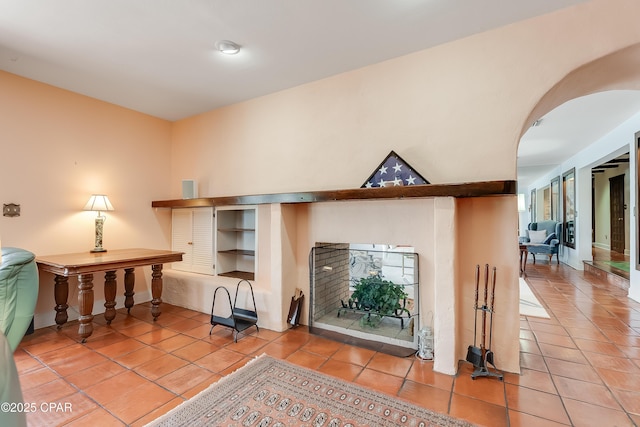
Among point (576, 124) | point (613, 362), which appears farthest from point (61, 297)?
point (576, 124)

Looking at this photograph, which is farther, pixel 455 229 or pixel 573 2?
pixel 455 229

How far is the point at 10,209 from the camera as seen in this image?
2.93 meters

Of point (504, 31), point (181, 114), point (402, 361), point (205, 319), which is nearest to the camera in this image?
point (504, 31)

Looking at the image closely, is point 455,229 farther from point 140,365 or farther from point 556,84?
point 140,365

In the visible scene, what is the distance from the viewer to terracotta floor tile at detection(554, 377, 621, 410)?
6.08ft

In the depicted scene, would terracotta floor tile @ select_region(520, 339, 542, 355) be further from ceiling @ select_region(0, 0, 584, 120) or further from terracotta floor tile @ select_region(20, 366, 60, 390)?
terracotta floor tile @ select_region(20, 366, 60, 390)

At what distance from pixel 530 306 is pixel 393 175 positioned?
2.91m

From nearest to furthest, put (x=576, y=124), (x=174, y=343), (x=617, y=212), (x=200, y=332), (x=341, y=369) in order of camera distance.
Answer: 1. (x=341, y=369)
2. (x=174, y=343)
3. (x=200, y=332)
4. (x=576, y=124)
5. (x=617, y=212)

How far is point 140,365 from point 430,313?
2439 millimetres

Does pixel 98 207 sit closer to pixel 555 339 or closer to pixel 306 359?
pixel 306 359

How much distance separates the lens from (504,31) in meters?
2.23

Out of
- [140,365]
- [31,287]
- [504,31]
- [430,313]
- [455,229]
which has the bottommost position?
[140,365]

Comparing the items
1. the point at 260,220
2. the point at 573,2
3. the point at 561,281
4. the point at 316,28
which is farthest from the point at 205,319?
the point at 561,281

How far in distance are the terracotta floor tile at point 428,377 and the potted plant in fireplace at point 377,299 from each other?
0.49m
